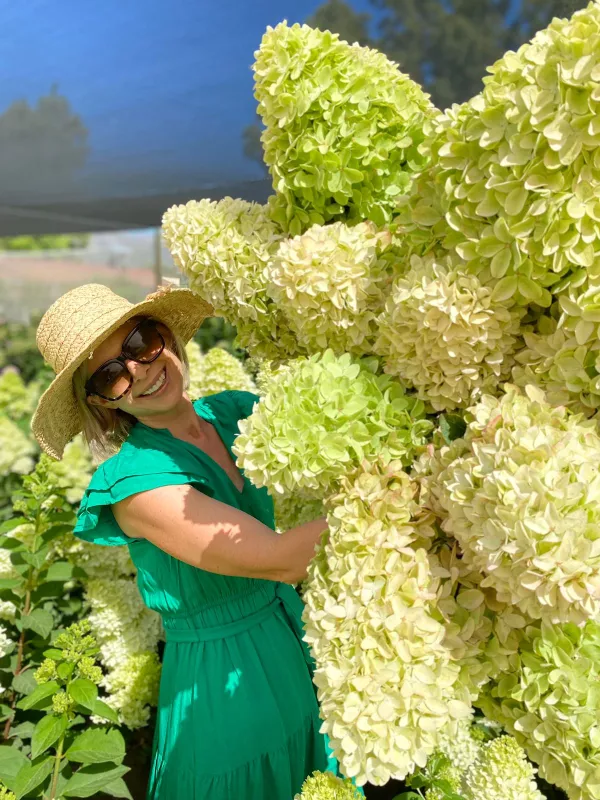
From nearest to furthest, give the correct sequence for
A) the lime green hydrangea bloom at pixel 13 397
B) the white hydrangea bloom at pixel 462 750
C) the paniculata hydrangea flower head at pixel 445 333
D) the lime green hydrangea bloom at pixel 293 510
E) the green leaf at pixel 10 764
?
the paniculata hydrangea flower head at pixel 445 333 → the green leaf at pixel 10 764 → the white hydrangea bloom at pixel 462 750 → the lime green hydrangea bloom at pixel 293 510 → the lime green hydrangea bloom at pixel 13 397

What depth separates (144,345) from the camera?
1.14 meters

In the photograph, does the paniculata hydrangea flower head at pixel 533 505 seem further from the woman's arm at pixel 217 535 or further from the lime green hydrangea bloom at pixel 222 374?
the lime green hydrangea bloom at pixel 222 374

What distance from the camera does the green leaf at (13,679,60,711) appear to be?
1.09 m

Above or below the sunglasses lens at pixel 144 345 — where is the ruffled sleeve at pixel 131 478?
below

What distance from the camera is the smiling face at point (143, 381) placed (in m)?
1.14

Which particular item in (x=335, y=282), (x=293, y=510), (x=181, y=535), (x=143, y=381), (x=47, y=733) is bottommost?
(x=47, y=733)

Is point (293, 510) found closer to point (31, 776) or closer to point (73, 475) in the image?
point (31, 776)

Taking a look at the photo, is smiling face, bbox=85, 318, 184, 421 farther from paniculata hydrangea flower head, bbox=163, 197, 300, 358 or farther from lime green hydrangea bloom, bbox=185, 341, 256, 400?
lime green hydrangea bloom, bbox=185, 341, 256, 400

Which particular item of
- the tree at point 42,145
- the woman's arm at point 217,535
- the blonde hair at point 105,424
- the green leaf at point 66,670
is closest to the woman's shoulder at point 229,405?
the blonde hair at point 105,424

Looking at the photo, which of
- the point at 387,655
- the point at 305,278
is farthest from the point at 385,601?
the point at 305,278

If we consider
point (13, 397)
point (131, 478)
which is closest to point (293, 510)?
point (131, 478)

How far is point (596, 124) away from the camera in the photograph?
54 cm

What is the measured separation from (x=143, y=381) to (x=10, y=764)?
33.0 inches

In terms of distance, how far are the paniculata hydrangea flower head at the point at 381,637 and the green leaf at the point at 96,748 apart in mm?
716
